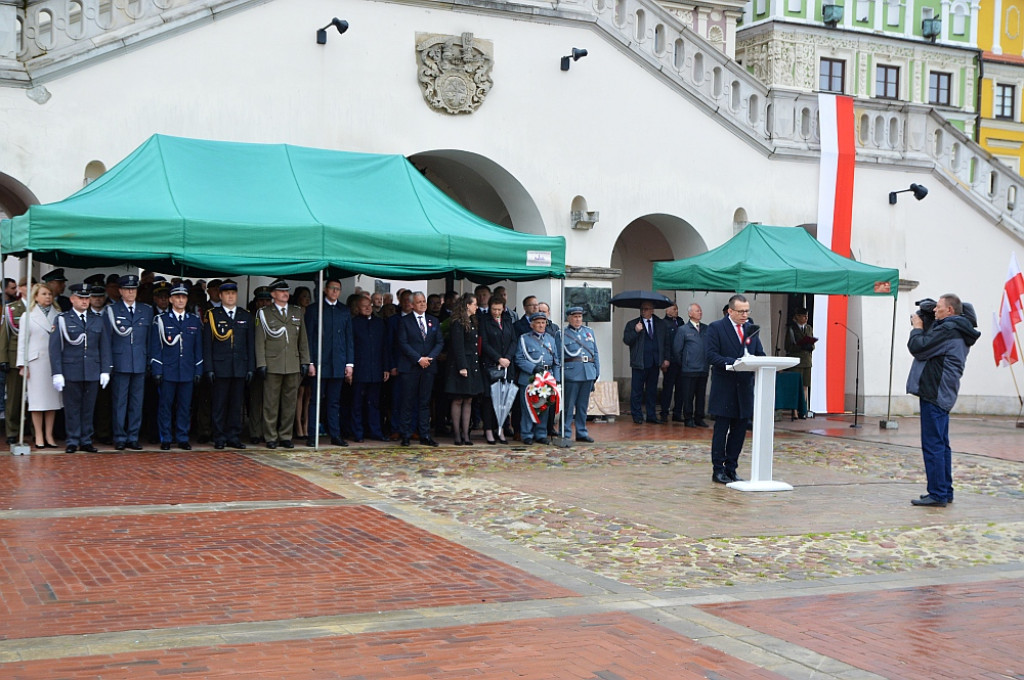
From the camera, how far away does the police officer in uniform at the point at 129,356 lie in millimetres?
13453

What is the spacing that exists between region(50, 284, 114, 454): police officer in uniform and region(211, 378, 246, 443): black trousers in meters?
1.29

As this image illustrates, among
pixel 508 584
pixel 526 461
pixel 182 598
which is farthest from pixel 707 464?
pixel 182 598

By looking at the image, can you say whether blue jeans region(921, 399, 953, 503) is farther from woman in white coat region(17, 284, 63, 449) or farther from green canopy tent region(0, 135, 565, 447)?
woman in white coat region(17, 284, 63, 449)

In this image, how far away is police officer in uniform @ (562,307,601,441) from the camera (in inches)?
627

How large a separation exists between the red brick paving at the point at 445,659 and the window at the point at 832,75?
2018 inches

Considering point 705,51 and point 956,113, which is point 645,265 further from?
point 956,113

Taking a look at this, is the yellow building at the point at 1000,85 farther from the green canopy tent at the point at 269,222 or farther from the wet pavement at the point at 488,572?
the wet pavement at the point at 488,572

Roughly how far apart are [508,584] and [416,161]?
14515mm

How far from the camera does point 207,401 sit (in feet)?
48.0

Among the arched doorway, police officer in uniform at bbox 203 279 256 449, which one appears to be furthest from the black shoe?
the arched doorway

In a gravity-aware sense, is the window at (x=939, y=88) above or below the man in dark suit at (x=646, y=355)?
above

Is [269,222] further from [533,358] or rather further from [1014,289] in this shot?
[1014,289]

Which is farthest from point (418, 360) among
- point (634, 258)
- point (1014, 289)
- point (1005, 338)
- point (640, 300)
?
point (1005, 338)

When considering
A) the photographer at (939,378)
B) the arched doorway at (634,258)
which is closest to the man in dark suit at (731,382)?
the photographer at (939,378)
